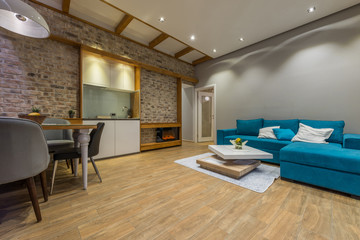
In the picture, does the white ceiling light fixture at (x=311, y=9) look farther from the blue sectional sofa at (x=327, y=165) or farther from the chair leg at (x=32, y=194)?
the chair leg at (x=32, y=194)

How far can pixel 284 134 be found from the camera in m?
2.94

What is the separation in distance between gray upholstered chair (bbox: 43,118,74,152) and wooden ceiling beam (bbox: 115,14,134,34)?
94.1 inches

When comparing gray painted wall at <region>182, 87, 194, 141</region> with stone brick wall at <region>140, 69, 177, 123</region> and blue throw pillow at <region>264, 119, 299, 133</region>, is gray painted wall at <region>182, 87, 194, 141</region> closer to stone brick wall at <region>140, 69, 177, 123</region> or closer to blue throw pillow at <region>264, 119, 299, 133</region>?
stone brick wall at <region>140, 69, 177, 123</region>

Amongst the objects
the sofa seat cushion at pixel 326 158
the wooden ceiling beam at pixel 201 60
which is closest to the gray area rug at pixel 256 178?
the sofa seat cushion at pixel 326 158

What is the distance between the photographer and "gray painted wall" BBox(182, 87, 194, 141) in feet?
19.1

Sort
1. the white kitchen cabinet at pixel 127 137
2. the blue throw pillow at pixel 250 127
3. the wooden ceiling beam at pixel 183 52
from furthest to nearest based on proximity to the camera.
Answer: the wooden ceiling beam at pixel 183 52 < the blue throw pillow at pixel 250 127 < the white kitchen cabinet at pixel 127 137

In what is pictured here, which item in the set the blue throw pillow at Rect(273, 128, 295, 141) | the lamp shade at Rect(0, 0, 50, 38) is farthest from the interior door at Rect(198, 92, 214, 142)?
the lamp shade at Rect(0, 0, 50, 38)

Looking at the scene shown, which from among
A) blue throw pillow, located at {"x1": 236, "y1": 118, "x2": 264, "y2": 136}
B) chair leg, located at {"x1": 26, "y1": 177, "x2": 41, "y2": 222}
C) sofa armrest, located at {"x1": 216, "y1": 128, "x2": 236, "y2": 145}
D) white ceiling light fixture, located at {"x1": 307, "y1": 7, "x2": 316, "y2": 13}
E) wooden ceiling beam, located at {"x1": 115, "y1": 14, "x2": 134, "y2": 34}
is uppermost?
wooden ceiling beam, located at {"x1": 115, "y1": 14, "x2": 134, "y2": 34}

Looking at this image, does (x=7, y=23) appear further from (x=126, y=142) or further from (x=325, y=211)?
(x=325, y=211)

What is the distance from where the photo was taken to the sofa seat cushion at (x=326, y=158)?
62.4 inches

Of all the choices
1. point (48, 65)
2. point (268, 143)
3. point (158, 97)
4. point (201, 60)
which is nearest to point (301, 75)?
point (268, 143)

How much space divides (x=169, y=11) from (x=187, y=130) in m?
4.15

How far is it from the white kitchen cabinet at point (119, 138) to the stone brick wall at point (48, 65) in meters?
0.77

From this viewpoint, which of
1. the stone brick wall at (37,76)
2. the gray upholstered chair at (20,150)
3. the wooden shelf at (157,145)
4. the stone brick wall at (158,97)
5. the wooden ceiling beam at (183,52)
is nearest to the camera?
the gray upholstered chair at (20,150)
